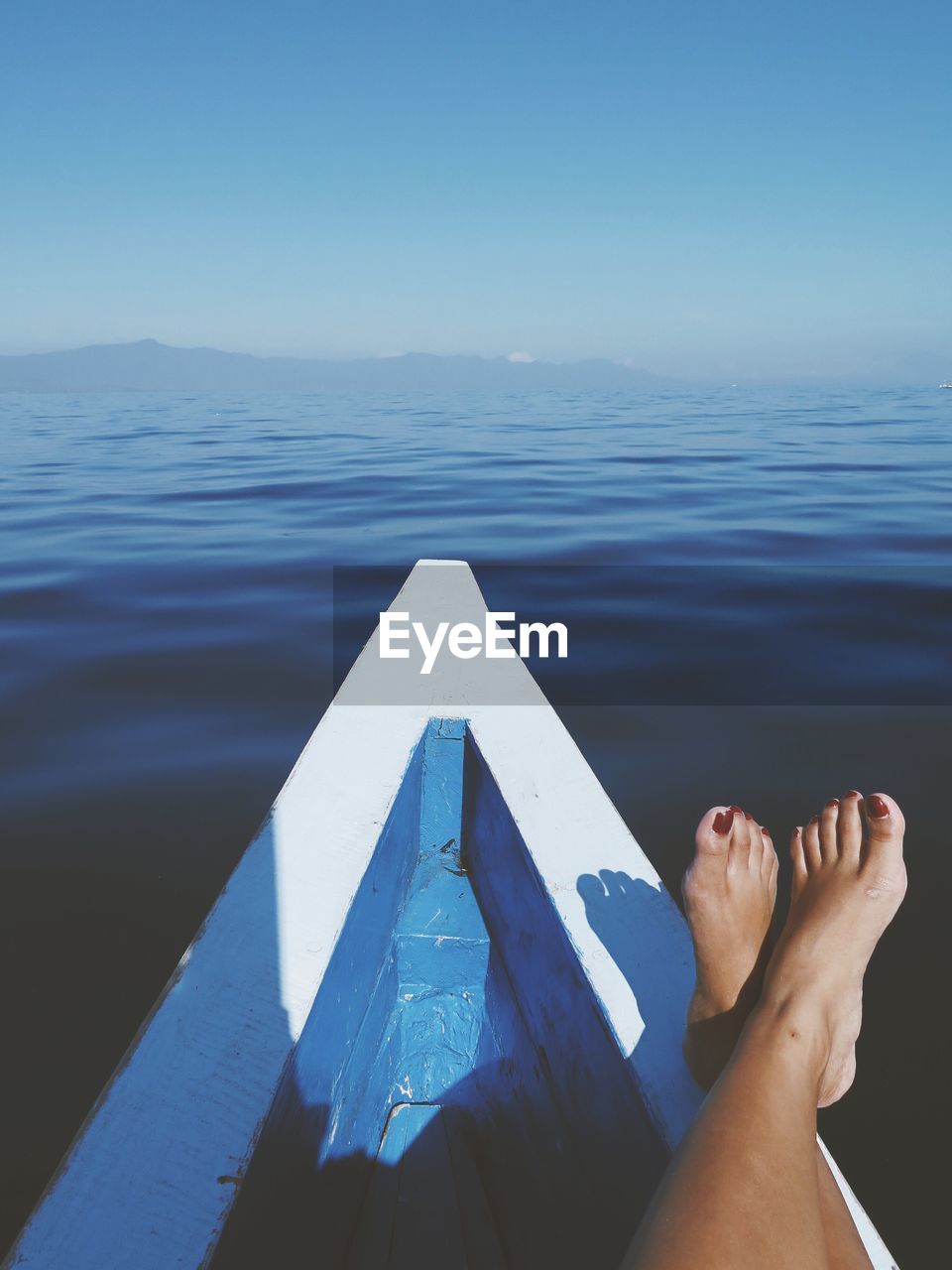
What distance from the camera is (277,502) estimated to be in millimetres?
6777

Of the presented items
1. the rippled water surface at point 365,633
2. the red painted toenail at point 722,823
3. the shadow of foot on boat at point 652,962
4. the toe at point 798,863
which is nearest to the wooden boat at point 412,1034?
the shadow of foot on boat at point 652,962

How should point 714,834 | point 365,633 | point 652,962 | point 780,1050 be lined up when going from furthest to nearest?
point 365,633
point 714,834
point 652,962
point 780,1050

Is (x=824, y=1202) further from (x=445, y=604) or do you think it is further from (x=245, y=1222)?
(x=445, y=604)

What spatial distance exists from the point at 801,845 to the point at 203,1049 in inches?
40.5

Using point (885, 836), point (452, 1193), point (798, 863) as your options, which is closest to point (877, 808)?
point (885, 836)

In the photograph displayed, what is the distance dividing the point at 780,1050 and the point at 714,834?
0.32 m

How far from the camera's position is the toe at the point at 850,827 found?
136cm

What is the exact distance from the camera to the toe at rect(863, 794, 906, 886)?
4.28 feet

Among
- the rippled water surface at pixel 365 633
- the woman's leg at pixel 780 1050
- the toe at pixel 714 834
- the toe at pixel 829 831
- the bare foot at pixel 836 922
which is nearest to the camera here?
the woman's leg at pixel 780 1050

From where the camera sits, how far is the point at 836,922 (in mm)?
1244

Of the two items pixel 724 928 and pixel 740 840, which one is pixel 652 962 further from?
pixel 740 840

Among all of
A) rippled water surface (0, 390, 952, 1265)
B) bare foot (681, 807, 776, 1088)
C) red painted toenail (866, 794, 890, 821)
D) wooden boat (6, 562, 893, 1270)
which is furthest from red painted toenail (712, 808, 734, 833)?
rippled water surface (0, 390, 952, 1265)

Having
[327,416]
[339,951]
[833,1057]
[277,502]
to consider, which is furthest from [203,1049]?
[327,416]

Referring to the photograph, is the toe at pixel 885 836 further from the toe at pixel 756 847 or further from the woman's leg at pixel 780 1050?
the toe at pixel 756 847
